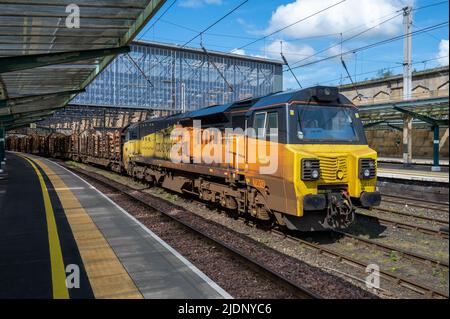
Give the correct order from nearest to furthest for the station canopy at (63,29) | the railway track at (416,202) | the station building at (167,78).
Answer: the station canopy at (63,29) < the railway track at (416,202) < the station building at (167,78)

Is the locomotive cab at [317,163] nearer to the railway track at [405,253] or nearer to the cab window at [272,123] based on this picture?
the cab window at [272,123]

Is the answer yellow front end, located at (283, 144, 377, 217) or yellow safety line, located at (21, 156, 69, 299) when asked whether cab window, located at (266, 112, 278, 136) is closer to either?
yellow front end, located at (283, 144, 377, 217)

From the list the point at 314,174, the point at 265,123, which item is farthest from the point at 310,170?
the point at 265,123

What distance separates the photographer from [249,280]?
21.3 ft

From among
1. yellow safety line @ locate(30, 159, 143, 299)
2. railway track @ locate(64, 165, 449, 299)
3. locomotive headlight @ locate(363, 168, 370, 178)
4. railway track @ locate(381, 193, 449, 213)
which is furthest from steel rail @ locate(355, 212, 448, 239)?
yellow safety line @ locate(30, 159, 143, 299)

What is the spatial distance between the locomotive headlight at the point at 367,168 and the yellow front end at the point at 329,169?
0.07m

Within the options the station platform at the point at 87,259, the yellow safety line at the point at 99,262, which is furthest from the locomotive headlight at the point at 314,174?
the yellow safety line at the point at 99,262

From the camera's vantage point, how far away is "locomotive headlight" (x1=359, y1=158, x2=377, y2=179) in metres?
8.73

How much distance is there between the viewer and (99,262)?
6.96 metres

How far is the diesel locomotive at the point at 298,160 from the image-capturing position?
8.37 m

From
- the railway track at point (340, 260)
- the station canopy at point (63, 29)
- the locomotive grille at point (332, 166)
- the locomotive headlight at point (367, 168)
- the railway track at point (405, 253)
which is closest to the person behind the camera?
the railway track at point (340, 260)

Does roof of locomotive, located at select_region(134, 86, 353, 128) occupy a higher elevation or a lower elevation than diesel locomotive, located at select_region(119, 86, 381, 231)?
higher

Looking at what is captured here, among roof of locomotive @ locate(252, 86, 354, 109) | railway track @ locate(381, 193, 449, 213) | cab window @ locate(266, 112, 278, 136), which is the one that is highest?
roof of locomotive @ locate(252, 86, 354, 109)

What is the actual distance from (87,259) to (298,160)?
4.49m
